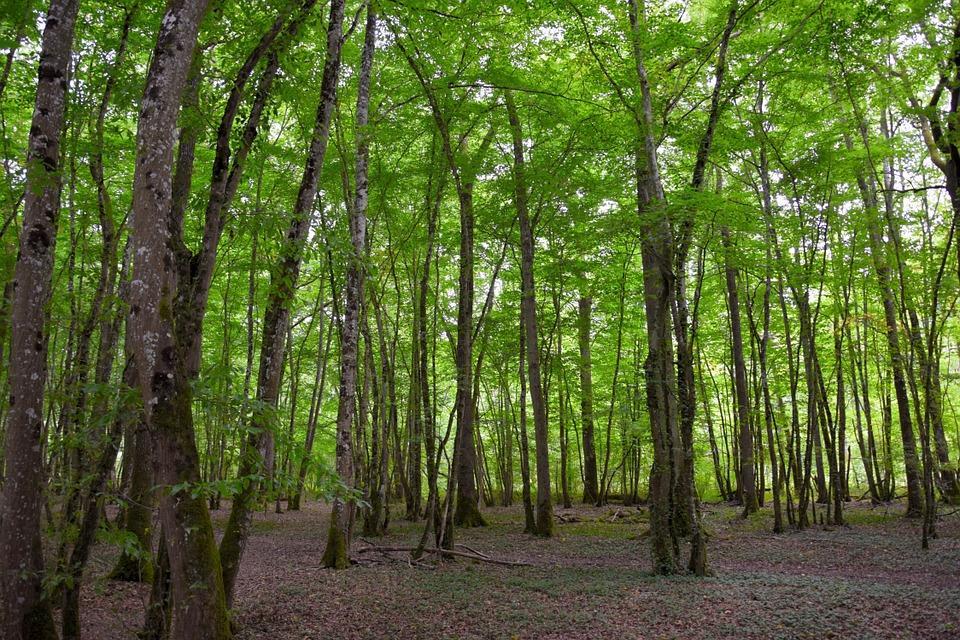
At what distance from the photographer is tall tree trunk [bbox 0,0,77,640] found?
458cm

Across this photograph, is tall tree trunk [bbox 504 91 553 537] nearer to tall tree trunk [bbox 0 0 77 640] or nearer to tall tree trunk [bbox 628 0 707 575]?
tall tree trunk [bbox 628 0 707 575]

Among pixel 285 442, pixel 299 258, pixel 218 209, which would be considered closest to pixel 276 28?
pixel 218 209

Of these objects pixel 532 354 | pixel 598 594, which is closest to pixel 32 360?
pixel 598 594

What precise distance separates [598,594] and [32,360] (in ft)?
20.7

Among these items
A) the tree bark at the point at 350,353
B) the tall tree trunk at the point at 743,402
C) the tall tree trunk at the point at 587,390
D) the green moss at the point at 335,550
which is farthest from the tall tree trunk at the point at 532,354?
the tall tree trunk at the point at 587,390

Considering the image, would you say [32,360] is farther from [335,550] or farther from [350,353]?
[335,550]

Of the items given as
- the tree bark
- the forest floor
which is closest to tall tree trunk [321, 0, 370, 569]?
the tree bark

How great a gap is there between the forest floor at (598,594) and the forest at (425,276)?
70 mm

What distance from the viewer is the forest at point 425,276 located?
455cm

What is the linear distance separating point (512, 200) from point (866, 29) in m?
7.36

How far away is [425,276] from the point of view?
39.3 feet

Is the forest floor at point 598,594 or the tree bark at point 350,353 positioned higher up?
the tree bark at point 350,353

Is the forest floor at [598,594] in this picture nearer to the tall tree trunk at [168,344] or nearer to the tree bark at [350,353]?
the tree bark at [350,353]

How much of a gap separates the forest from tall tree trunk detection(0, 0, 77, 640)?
0.08ft
